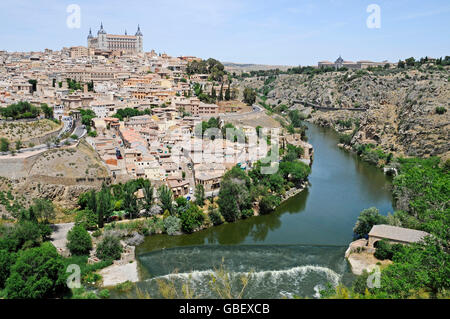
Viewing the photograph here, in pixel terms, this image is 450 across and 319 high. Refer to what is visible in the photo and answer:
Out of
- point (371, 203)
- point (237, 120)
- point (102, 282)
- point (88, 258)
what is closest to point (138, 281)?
point (102, 282)

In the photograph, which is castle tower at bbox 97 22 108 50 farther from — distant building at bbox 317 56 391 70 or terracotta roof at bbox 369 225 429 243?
terracotta roof at bbox 369 225 429 243

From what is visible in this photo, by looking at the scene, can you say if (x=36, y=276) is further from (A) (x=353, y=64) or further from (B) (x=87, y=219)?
(A) (x=353, y=64)

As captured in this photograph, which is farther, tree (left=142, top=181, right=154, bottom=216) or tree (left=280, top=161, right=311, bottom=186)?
tree (left=280, top=161, right=311, bottom=186)

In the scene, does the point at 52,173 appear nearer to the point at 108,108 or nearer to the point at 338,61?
the point at 108,108

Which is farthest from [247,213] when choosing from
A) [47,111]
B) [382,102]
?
[382,102]

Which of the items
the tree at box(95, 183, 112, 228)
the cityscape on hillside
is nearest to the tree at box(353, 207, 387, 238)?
the cityscape on hillside

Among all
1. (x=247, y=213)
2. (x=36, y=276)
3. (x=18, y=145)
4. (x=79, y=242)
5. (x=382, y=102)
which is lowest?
(x=247, y=213)

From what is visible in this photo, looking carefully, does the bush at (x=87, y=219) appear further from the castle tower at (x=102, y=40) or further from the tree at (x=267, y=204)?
the castle tower at (x=102, y=40)
